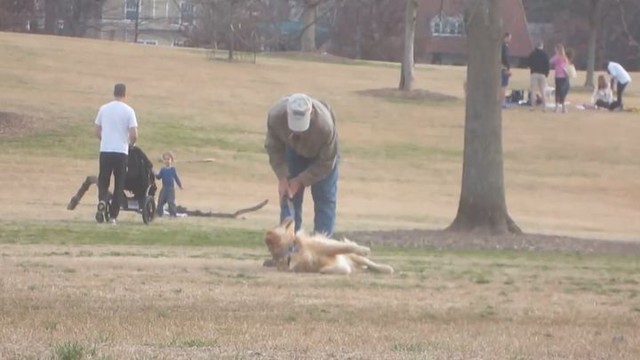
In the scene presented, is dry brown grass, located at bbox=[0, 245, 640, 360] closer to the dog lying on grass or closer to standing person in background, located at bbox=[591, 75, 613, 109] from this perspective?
the dog lying on grass

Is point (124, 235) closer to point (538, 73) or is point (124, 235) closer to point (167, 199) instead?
point (167, 199)

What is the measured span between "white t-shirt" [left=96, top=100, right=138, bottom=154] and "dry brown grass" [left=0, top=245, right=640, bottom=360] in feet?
15.7

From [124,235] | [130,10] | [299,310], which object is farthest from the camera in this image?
[130,10]

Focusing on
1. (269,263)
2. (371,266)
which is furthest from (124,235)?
(371,266)

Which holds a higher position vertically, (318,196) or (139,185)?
(318,196)

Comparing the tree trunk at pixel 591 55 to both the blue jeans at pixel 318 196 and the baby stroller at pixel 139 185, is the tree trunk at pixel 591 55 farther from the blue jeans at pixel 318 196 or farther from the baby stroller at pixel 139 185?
the blue jeans at pixel 318 196

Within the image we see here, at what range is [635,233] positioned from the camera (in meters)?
24.2

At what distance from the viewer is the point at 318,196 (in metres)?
12.9

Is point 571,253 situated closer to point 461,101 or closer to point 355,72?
point 461,101

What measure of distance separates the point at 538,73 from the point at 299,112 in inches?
1127

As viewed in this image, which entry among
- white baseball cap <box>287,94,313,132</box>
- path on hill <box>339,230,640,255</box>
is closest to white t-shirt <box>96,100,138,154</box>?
path on hill <box>339,230,640,255</box>

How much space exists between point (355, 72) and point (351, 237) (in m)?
33.2

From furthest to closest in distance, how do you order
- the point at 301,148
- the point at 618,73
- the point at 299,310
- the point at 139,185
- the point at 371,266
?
the point at 618,73
the point at 139,185
the point at 301,148
the point at 371,266
the point at 299,310

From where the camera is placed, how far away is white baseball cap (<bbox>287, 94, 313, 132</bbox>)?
11.7m
